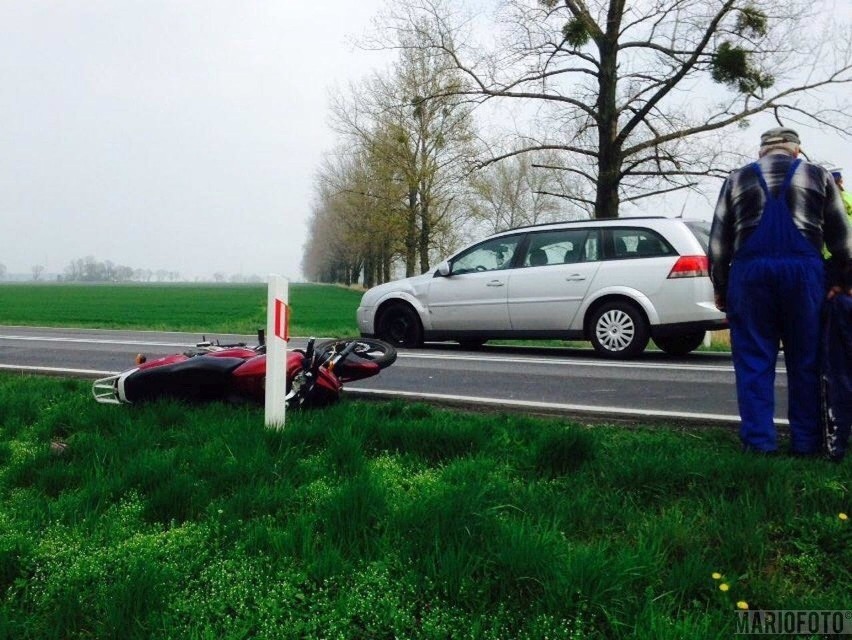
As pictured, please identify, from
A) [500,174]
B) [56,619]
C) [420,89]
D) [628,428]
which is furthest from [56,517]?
[500,174]

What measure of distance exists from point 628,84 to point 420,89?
10.8 meters

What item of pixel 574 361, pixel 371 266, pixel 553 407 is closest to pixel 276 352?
pixel 553 407

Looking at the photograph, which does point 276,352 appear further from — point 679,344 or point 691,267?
point 679,344

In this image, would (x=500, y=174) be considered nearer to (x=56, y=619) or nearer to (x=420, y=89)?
(x=420, y=89)

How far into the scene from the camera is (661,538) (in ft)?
8.66

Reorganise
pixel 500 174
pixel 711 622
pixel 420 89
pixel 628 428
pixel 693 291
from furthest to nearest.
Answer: pixel 500 174, pixel 420 89, pixel 693 291, pixel 628 428, pixel 711 622

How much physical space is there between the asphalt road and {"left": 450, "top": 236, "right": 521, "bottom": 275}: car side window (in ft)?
3.96

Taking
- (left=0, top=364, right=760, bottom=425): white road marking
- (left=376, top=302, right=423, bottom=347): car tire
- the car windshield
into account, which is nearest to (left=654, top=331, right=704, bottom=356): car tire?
the car windshield

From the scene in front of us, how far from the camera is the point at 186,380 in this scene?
15.8 ft

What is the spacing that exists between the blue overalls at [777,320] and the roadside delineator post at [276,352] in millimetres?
2515

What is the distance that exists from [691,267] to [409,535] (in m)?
6.77

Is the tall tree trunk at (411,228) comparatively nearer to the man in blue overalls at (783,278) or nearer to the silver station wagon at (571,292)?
the silver station wagon at (571,292)

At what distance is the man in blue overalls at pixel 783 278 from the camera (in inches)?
146

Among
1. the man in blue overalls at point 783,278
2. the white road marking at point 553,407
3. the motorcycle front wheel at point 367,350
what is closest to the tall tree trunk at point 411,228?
the motorcycle front wheel at point 367,350
